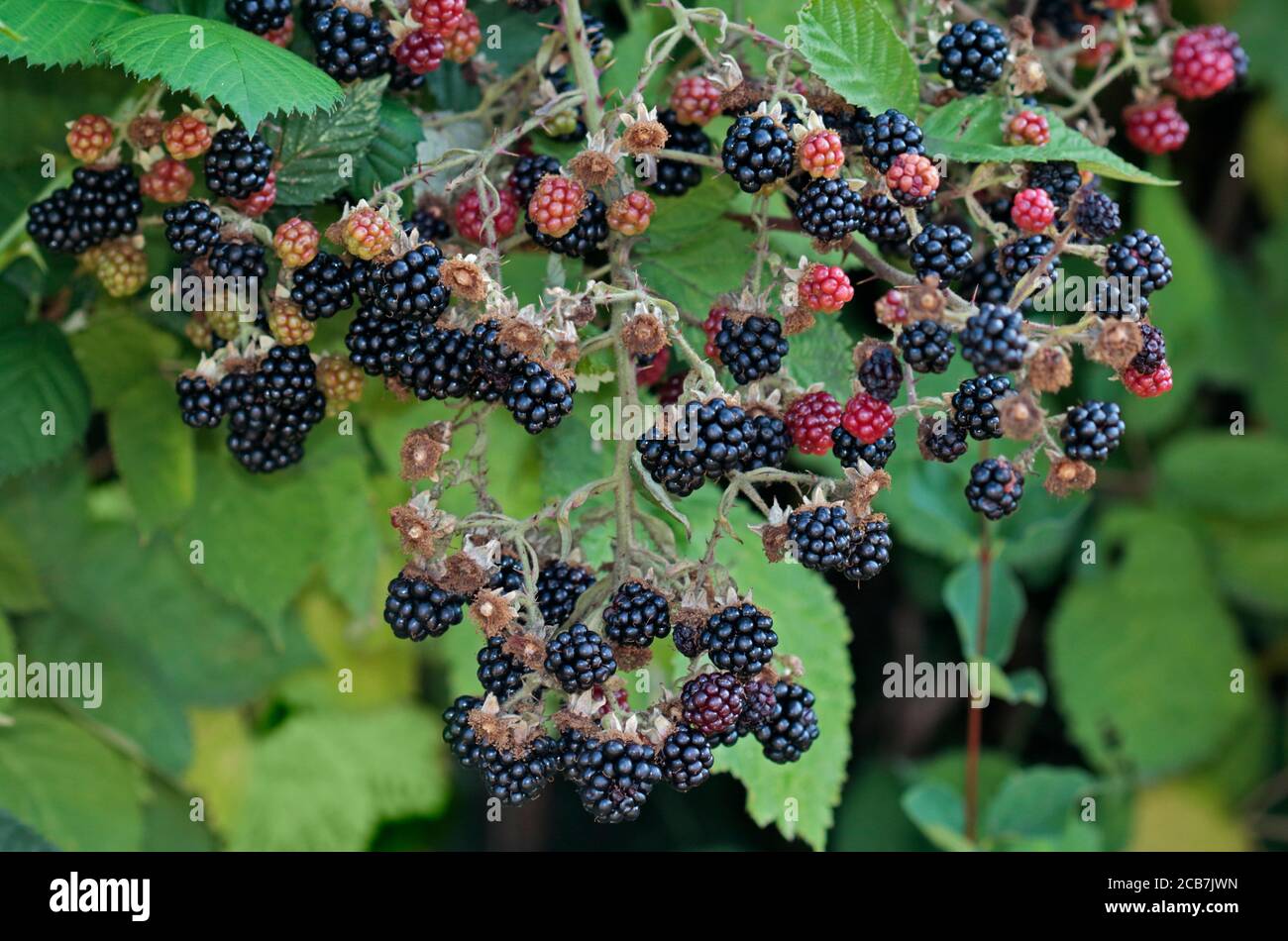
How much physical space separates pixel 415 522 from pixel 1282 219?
2087 millimetres

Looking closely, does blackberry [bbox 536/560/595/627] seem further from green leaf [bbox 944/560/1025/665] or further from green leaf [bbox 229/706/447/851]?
green leaf [bbox 229/706/447/851]

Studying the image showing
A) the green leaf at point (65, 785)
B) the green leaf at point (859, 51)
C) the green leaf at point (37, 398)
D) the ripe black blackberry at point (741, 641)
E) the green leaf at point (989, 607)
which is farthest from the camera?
the green leaf at point (989, 607)

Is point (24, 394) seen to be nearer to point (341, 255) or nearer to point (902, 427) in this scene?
point (341, 255)

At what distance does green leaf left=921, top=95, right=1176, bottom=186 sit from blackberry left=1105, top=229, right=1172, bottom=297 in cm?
8

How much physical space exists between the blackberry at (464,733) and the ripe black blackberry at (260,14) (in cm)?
69

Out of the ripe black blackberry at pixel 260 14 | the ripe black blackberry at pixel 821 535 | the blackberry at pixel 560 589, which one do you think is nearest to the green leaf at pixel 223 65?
the ripe black blackberry at pixel 260 14

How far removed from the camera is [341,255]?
1.28m

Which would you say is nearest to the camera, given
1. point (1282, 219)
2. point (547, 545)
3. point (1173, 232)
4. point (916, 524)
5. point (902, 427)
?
point (547, 545)

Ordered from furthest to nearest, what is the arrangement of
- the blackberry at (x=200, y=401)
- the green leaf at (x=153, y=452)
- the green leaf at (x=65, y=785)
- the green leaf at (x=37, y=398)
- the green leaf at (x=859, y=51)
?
the green leaf at (x=65, y=785), the green leaf at (x=153, y=452), the green leaf at (x=37, y=398), the blackberry at (x=200, y=401), the green leaf at (x=859, y=51)

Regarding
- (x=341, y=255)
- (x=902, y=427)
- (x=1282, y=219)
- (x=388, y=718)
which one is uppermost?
(x=1282, y=219)

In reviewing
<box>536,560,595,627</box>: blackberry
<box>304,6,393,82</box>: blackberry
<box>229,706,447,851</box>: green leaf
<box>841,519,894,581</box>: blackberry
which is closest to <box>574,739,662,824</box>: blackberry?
<box>536,560,595,627</box>: blackberry

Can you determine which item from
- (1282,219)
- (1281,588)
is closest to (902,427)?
(1281,588)

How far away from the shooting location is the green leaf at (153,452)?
5.45ft

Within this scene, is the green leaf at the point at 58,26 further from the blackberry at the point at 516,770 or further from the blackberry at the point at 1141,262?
the blackberry at the point at 1141,262
